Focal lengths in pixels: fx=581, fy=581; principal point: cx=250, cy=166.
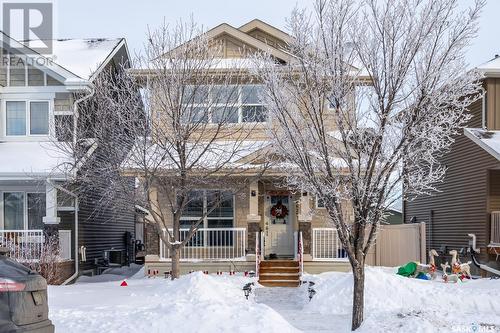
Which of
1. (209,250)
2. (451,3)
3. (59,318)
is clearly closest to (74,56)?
(209,250)

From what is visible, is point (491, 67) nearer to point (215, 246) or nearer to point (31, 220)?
point (215, 246)

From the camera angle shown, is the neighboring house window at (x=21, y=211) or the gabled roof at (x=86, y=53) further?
the gabled roof at (x=86, y=53)

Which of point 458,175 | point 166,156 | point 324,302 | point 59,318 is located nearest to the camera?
point 59,318

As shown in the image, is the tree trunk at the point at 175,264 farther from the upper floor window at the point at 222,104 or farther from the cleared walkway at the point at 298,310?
the upper floor window at the point at 222,104

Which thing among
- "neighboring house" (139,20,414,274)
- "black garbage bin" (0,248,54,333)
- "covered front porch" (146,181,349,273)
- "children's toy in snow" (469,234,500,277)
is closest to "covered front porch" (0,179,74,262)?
"neighboring house" (139,20,414,274)

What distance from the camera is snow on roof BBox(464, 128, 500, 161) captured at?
17.5 metres

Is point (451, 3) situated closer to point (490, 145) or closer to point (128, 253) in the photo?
point (490, 145)

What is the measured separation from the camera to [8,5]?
70.6 feet

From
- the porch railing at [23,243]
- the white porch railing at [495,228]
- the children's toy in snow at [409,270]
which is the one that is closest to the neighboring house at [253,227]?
the children's toy in snow at [409,270]

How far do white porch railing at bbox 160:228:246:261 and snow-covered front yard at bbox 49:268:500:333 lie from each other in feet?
7.54

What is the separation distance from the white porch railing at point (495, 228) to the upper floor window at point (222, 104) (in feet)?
26.0

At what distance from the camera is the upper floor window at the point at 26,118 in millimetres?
19500

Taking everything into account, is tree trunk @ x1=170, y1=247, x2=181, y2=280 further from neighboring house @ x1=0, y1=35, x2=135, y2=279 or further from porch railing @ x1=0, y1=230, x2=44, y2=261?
porch railing @ x1=0, y1=230, x2=44, y2=261

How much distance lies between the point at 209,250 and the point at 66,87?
698 centimetres
